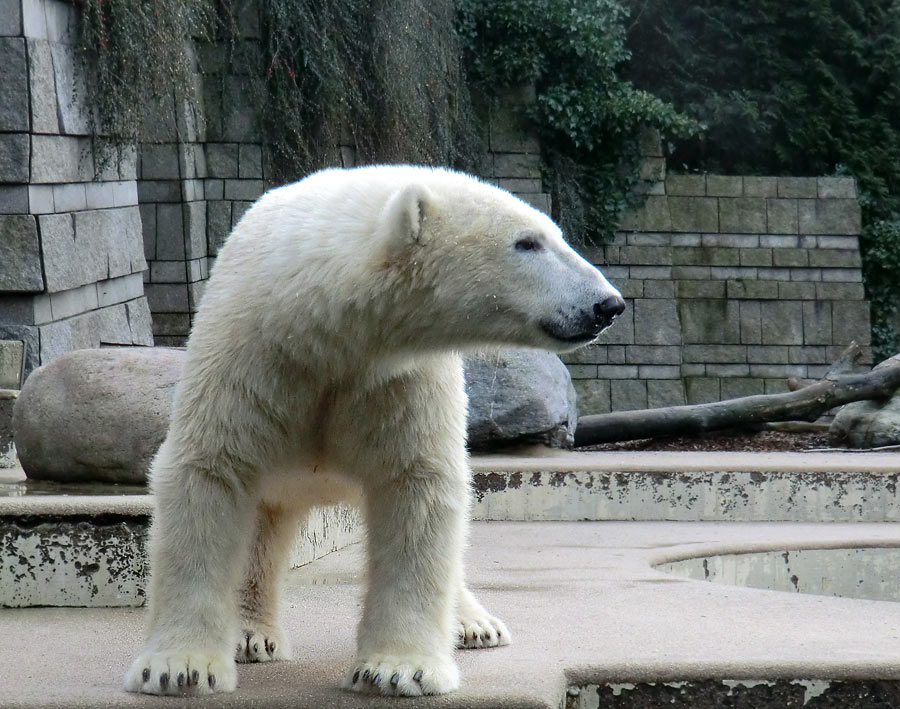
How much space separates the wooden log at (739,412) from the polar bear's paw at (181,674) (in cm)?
529

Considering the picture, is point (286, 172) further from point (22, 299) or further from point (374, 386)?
point (374, 386)

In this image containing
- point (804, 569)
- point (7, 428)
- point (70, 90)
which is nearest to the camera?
point (804, 569)

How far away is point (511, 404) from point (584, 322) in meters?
4.04

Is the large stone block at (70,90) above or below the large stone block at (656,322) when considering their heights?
above

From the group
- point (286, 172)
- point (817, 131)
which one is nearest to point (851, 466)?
point (286, 172)

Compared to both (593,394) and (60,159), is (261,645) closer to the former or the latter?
(60,159)

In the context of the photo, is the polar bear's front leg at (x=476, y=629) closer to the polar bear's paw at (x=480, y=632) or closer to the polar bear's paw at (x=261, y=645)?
the polar bear's paw at (x=480, y=632)

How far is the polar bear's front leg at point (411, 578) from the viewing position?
2.22 m

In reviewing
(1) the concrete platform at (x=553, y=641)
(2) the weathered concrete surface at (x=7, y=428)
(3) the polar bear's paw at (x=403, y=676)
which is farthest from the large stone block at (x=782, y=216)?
(3) the polar bear's paw at (x=403, y=676)

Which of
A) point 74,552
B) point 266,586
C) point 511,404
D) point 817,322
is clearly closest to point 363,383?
point 266,586

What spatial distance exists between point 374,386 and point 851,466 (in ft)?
12.4

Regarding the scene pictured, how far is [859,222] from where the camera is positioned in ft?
34.5

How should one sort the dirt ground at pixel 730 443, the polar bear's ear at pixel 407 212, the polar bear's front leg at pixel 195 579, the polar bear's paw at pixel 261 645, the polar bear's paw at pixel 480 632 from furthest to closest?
the dirt ground at pixel 730 443 < the polar bear's paw at pixel 480 632 < the polar bear's paw at pixel 261 645 < the polar bear's front leg at pixel 195 579 < the polar bear's ear at pixel 407 212

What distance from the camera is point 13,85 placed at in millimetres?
5367
